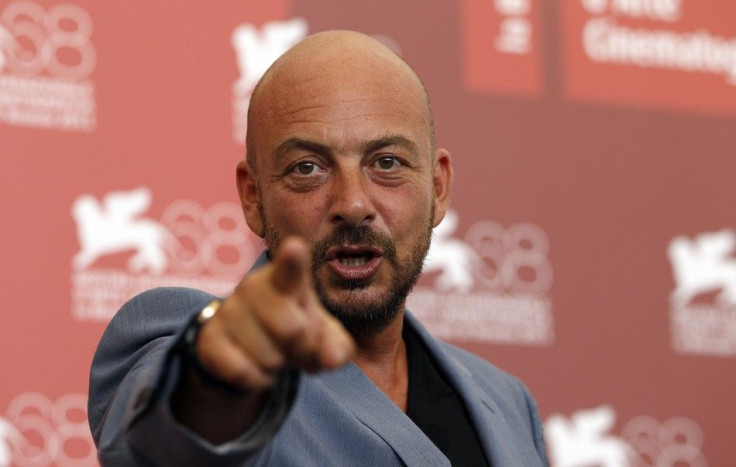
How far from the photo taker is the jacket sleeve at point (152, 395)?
1.12 meters

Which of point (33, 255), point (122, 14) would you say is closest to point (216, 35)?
point (122, 14)

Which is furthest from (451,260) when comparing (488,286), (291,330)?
(291,330)

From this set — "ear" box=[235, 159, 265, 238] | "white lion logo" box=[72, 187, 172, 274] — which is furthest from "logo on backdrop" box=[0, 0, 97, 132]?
"ear" box=[235, 159, 265, 238]

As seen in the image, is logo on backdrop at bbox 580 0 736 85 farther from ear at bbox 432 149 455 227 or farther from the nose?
the nose

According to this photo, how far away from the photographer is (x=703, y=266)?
351 cm

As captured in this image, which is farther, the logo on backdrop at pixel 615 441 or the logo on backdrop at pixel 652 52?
the logo on backdrop at pixel 652 52

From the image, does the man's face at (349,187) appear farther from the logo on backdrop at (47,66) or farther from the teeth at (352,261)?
the logo on backdrop at (47,66)

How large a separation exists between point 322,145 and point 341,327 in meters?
0.62

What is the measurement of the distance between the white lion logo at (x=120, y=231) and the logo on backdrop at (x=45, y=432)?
0.35m

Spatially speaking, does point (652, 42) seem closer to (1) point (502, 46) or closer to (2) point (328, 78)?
(1) point (502, 46)

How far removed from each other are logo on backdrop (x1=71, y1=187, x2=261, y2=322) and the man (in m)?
0.87

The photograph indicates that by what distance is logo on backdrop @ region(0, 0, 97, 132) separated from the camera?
9.00 ft

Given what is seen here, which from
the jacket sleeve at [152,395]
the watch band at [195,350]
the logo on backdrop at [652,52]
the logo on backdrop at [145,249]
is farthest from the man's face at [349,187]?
the logo on backdrop at [652,52]

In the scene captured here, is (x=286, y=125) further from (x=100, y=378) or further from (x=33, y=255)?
(x=33, y=255)
